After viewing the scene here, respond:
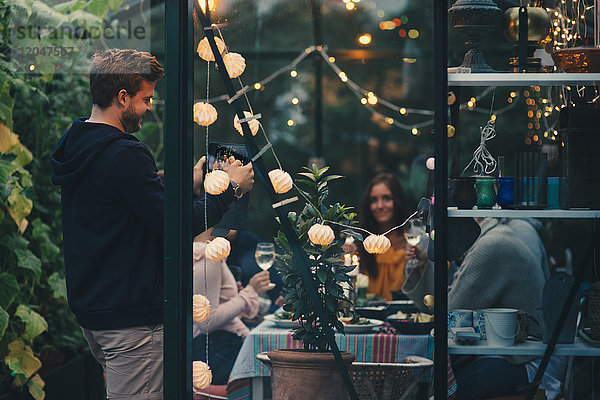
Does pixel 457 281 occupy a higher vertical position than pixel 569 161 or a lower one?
lower

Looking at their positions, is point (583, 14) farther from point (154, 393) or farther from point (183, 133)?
point (154, 393)

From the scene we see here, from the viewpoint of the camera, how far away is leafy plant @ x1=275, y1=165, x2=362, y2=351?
2.43 metres

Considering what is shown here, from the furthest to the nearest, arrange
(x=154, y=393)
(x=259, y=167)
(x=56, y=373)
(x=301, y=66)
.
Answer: (x=301, y=66), (x=56, y=373), (x=259, y=167), (x=154, y=393)

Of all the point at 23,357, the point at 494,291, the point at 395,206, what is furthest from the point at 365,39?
the point at 23,357

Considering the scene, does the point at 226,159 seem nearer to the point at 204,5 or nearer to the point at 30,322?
the point at 204,5

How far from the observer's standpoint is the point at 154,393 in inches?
91.0

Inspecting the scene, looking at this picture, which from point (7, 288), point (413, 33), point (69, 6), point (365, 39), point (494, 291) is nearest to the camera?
point (69, 6)

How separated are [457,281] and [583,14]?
107cm

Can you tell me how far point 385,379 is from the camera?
2.44 m

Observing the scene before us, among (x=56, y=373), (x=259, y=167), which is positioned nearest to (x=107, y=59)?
(x=259, y=167)

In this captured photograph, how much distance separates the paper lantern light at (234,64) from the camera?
2455 millimetres

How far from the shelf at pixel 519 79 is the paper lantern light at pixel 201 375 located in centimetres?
121

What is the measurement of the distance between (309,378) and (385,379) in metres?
0.27

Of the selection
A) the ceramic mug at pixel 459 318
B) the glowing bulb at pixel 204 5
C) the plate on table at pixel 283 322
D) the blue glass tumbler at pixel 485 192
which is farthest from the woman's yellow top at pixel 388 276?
the glowing bulb at pixel 204 5
